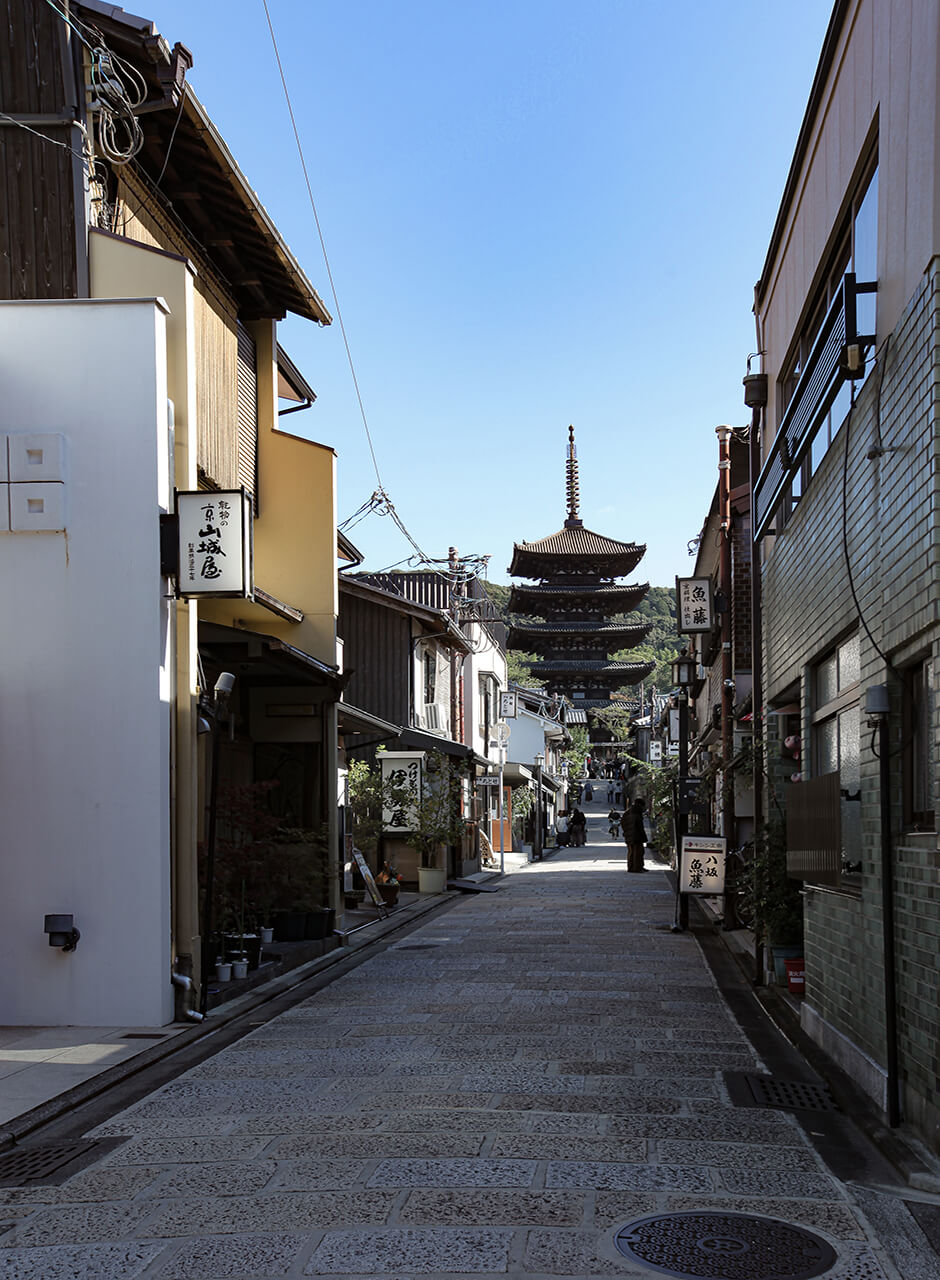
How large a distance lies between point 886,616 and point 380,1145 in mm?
4159

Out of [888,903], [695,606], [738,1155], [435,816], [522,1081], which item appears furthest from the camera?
[435,816]

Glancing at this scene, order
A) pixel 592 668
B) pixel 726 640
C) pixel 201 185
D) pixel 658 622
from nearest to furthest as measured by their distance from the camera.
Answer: pixel 201 185 < pixel 726 640 < pixel 592 668 < pixel 658 622

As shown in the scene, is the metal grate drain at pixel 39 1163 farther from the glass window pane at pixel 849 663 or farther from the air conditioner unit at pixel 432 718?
the air conditioner unit at pixel 432 718

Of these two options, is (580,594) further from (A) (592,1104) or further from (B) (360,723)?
(A) (592,1104)

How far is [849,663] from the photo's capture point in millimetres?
9258

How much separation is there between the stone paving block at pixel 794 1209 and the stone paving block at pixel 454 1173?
787 millimetres

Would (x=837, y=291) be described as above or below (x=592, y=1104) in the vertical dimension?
above

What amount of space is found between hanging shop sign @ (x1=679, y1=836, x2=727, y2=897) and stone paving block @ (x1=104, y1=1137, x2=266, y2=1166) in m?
11.2

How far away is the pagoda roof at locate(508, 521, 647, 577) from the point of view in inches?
2798

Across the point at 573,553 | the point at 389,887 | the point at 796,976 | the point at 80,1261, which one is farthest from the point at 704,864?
the point at 573,553

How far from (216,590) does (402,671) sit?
19450 millimetres

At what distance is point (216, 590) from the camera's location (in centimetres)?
1094

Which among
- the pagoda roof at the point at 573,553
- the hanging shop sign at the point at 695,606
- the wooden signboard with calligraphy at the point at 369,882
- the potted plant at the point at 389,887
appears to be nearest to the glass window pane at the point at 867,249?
the hanging shop sign at the point at 695,606

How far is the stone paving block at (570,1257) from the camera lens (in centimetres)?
495
